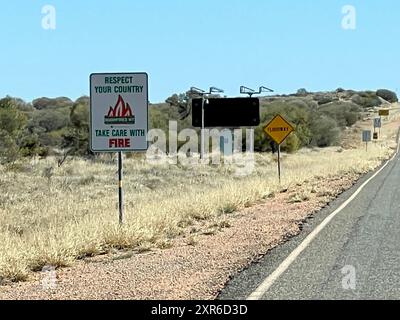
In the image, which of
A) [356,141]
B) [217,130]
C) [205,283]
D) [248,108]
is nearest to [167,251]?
[205,283]

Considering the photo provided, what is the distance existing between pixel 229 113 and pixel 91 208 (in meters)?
44.4

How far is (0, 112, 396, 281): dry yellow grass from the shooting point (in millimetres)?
10828

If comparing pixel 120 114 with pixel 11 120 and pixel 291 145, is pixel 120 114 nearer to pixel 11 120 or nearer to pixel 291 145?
pixel 11 120

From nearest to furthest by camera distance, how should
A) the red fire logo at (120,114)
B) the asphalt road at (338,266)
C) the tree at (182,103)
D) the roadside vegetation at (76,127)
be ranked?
the asphalt road at (338,266) < the red fire logo at (120,114) < the roadside vegetation at (76,127) < the tree at (182,103)

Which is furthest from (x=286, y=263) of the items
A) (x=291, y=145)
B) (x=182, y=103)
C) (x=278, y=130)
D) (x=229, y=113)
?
(x=182, y=103)

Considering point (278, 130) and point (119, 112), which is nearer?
point (119, 112)

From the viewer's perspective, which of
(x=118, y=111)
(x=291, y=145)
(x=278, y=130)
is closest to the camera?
(x=118, y=111)

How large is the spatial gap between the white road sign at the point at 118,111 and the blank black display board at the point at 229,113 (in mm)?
47761

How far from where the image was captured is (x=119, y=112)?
13.2 meters

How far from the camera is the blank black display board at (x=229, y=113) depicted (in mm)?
61906

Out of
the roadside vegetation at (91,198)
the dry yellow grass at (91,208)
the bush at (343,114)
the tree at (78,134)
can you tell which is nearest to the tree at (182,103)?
the roadside vegetation at (91,198)

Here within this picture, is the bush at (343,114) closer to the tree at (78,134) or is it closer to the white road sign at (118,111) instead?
the tree at (78,134)

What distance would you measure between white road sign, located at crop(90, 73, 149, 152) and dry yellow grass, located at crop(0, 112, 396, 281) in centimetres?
163

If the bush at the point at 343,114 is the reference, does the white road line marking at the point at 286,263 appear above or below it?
below
